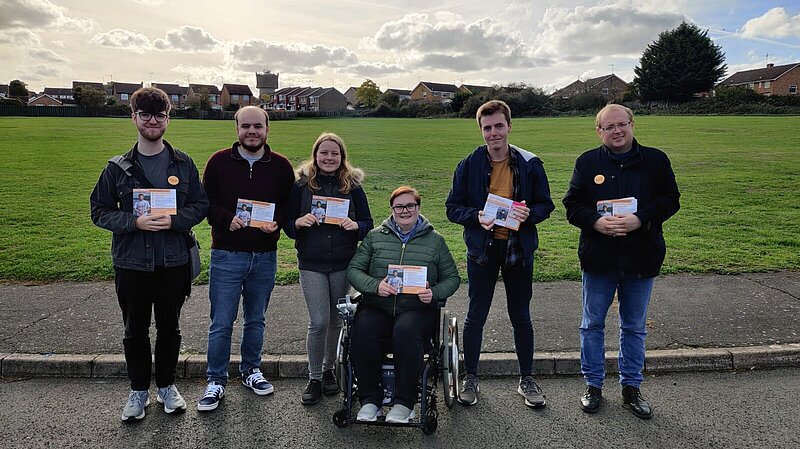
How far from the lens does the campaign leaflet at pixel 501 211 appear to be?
3.88 metres

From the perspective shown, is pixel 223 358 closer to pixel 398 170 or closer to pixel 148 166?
pixel 148 166

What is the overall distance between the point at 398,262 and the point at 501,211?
815mm

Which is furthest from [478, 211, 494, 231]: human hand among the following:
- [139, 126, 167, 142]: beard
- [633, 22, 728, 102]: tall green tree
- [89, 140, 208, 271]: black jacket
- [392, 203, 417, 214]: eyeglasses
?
[633, 22, 728, 102]: tall green tree

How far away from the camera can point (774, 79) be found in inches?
3137

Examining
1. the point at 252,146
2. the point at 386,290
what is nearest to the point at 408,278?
the point at 386,290

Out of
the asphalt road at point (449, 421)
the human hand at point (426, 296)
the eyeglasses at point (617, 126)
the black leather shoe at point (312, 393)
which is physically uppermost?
the eyeglasses at point (617, 126)

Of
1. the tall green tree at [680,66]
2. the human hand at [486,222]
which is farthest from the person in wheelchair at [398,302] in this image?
the tall green tree at [680,66]

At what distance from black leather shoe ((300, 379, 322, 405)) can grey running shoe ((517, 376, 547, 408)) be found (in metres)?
1.52

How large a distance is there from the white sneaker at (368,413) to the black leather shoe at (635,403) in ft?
5.97

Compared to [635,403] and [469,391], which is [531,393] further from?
[635,403]

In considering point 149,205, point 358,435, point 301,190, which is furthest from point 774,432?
point 149,205

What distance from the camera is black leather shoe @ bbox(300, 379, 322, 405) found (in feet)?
13.5

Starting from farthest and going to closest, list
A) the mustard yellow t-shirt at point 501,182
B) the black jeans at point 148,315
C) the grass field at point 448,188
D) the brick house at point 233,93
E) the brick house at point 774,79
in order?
the brick house at point 233,93 < the brick house at point 774,79 < the grass field at point 448,188 < the mustard yellow t-shirt at point 501,182 < the black jeans at point 148,315

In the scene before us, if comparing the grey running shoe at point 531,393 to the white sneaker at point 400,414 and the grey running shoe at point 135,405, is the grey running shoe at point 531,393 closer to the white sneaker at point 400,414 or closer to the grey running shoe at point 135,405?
the white sneaker at point 400,414
